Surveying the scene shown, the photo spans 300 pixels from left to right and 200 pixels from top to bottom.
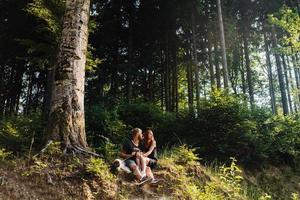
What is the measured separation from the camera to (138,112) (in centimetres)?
1297


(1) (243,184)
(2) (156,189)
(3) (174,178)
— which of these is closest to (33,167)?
(2) (156,189)

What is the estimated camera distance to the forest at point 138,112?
617 cm

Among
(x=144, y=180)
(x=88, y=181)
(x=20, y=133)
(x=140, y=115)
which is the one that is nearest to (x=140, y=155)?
(x=144, y=180)

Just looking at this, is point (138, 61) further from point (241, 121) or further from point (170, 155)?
point (170, 155)

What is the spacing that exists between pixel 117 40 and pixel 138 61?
1902mm

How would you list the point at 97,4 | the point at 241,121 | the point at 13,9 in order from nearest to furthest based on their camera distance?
the point at 241,121, the point at 13,9, the point at 97,4

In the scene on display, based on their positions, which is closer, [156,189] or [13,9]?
[156,189]

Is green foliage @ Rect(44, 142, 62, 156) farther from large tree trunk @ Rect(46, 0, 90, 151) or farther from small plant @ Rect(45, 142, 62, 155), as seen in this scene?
large tree trunk @ Rect(46, 0, 90, 151)

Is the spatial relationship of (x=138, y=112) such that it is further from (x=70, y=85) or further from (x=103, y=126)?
(x=70, y=85)

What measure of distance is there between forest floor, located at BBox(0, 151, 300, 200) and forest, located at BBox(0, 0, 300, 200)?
0.07ft

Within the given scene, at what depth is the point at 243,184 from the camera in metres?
9.66

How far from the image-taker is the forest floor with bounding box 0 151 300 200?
536cm

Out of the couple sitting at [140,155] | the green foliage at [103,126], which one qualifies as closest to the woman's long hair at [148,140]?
the couple sitting at [140,155]

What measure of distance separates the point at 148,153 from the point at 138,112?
18.2 ft
